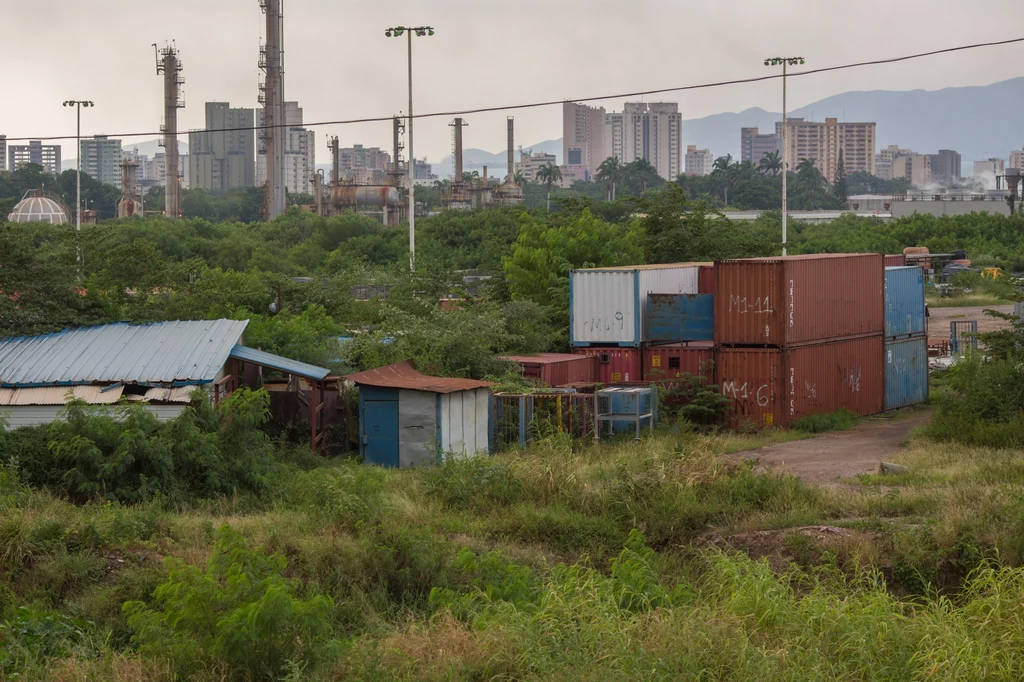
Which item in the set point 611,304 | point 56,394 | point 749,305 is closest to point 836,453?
point 749,305

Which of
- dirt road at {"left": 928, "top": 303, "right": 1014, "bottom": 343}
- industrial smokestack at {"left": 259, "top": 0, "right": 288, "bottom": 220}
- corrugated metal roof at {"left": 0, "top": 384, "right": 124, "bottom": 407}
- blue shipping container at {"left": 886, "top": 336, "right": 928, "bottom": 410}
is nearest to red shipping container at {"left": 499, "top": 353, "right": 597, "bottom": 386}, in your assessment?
blue shipping container at {"left": 886, "top": 336, "right": 928, "bottom": 410}

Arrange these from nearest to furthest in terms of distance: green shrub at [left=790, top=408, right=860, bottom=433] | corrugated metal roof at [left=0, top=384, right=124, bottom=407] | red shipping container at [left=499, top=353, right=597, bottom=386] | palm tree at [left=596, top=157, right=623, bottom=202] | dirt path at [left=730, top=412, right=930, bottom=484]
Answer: corrugated metal roof at [left=0, top=384, right=124, bottom=407] < dirt path at [left=730, top=412, right=930, bottom=484] < red shipping container at [left=499, top=353, right=597, bottom=386] < green shrub at [left=790, top=408, right=860, bottom=433] < palm tree at [left=596, top=157, right=623, bottom=202]

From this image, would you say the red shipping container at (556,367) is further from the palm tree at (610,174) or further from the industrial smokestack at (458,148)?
the palm tree at (610,174)

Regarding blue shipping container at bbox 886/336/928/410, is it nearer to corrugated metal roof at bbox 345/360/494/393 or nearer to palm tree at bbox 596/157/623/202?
corrugated metal roof at bbox 345/360/494/393

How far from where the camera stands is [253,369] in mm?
22406

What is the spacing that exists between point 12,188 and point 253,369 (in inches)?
4357

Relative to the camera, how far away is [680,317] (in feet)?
82.2

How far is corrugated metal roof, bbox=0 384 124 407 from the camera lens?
1828 centimetres

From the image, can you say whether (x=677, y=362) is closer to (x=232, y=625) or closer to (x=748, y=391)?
(x=748, y=391)

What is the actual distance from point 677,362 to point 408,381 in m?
6.53

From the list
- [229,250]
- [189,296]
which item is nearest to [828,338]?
[189,296]

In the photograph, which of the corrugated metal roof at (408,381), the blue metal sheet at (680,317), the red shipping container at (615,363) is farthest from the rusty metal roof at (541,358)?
the corrugated metal roof at (408,381)

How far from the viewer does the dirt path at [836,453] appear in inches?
756

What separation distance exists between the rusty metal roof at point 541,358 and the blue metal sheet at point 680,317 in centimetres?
181
